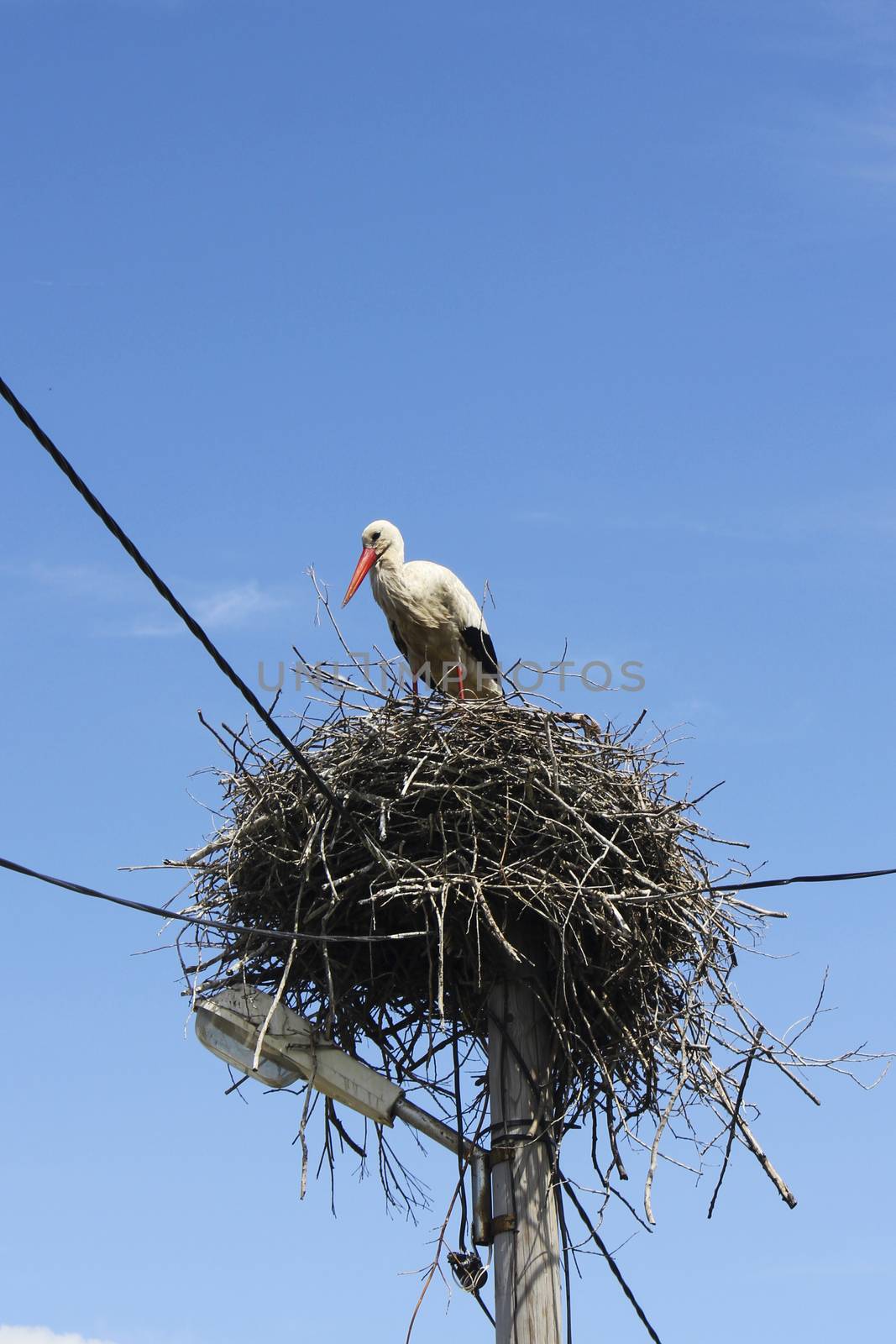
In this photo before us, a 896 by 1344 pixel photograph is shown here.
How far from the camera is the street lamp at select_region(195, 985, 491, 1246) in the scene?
4828mm

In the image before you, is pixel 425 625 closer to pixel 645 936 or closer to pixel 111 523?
pixel 645 936

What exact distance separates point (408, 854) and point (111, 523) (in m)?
2.04

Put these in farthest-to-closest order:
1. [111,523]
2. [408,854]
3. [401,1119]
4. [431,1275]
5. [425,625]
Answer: [425,625], [408,854], [401,1119], [431,1275], [111,523]

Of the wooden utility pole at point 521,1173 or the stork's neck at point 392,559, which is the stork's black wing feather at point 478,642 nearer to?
the stork's neck at point 392,559

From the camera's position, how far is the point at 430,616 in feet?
25.5

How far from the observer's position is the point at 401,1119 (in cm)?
483

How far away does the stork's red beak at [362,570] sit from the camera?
26.0 feet

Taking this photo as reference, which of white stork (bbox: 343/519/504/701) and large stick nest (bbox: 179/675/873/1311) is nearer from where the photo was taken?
large stick nest (bbox: 179/675/873/1311)

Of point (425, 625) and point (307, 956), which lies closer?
point (307, 956)

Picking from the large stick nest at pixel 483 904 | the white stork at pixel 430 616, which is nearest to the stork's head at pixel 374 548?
the white stork at pixel 430 616

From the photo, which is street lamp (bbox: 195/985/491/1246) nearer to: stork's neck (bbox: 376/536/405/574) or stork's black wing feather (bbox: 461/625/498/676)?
stork's black wing feather (bbox: 461/625/498/676)

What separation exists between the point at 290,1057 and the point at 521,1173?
803 mm

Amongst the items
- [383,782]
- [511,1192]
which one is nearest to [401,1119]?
[511,1192]

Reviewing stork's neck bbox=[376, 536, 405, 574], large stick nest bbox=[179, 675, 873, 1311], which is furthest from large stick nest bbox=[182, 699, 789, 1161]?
stork's neck bbox=[376, 536, 405, 574]
